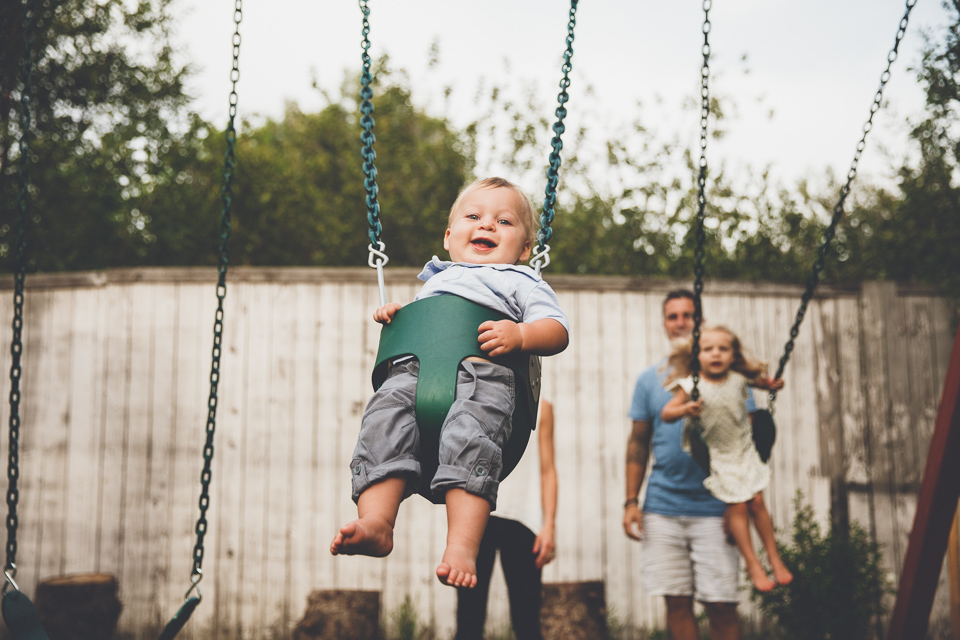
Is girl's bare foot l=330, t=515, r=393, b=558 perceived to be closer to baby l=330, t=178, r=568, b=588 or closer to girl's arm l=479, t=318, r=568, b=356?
baby l=330, t=178, r=568, b=588

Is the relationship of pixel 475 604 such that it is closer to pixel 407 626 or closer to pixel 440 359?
pixel 440 359

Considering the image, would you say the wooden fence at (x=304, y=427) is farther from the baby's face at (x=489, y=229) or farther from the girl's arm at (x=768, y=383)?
the baby's face at (x=489, y=229)

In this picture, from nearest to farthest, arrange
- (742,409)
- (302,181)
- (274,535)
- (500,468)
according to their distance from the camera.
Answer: (500,468)
(742,409)
(274,535)
(302,181)

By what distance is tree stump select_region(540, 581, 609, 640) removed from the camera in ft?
13.7

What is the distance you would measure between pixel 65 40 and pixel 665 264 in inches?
247

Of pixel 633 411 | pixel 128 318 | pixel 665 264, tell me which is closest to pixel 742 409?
pixel 633 411

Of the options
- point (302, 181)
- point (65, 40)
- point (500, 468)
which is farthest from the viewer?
point (302, 181)

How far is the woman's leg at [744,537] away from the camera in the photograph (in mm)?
3127

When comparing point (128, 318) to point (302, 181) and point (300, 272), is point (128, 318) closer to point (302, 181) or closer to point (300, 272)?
point (300, 272)

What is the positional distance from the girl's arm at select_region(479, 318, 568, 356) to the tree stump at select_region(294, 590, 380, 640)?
297cm

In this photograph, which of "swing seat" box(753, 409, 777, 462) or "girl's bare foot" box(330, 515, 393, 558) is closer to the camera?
"girl's bare foot" box(330, 515, 393, 558)

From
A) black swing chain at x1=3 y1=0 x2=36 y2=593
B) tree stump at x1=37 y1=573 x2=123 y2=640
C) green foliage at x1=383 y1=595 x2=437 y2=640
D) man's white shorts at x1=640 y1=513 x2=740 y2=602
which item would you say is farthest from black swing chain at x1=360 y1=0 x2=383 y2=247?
tree stump at x1=37 y1=573 x2=123 y2=640

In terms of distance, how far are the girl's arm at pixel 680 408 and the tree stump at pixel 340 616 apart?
223 centimetres

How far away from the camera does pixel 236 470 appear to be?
4828 mm
